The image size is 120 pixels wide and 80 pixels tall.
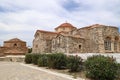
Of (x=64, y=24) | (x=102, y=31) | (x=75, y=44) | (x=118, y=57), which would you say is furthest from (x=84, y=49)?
(x=118, y=57)

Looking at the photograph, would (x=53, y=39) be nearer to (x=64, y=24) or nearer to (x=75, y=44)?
(x=75, y=44)

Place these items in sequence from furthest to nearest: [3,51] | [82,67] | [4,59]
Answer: [3,51] → [4,59] → [82,67]

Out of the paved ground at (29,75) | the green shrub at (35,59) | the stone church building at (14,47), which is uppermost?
A: the stone church building at (14,47)

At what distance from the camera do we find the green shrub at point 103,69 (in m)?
10.8

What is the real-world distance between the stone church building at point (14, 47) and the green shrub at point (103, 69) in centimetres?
3864

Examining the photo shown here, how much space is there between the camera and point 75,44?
108 feet

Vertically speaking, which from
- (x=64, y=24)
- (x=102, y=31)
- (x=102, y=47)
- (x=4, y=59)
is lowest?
(x=4, y=59)

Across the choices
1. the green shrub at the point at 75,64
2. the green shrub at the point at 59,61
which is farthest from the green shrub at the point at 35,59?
the green shrub at the point at 75,64

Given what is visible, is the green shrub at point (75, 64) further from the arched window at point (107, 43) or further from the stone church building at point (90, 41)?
the arched window at point (107, 43)

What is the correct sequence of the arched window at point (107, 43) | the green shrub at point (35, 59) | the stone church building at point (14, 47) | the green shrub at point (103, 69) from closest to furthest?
the green shrub at point (103, 69) → the green shrub at point (35, 59) → the arched window at point (107, 43) → the stone church building at point (14, 47)

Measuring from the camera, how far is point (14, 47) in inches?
1922

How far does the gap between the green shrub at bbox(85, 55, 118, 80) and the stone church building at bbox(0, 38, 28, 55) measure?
127 feet

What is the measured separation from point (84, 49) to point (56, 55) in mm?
17062

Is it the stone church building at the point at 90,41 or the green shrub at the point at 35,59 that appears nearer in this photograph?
the green shrub at the point at 35,59
